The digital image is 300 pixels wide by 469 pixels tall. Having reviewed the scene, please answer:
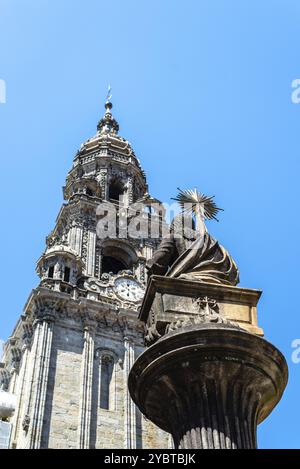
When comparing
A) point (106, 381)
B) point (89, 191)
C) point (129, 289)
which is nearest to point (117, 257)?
point (129, 289)

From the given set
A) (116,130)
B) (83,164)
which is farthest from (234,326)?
(116,130)

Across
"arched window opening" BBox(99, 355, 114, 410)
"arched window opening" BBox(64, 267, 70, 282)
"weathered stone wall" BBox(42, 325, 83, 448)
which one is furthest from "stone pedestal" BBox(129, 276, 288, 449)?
"arched window opening" BBox(64, 267, 70, 282)

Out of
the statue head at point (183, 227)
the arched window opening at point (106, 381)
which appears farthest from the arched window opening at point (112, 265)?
the statue head at point (183, 227)

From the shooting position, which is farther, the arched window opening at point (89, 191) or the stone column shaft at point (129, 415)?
the arched window opening at point (89, 191)

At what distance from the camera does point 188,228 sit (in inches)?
392

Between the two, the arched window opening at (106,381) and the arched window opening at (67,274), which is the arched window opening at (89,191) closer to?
the arched window opening at (67,274)

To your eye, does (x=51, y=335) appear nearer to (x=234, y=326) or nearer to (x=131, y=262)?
(x=131, y=262)

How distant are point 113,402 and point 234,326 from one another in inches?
856

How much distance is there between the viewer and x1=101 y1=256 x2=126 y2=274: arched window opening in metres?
37.8

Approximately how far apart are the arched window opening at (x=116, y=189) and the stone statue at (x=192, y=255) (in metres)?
34.4

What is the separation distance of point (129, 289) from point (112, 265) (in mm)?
4109

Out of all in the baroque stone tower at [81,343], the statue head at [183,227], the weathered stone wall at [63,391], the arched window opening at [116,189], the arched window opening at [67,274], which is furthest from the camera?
the arched window opening at [116,189]

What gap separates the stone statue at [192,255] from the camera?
8.97 metres
